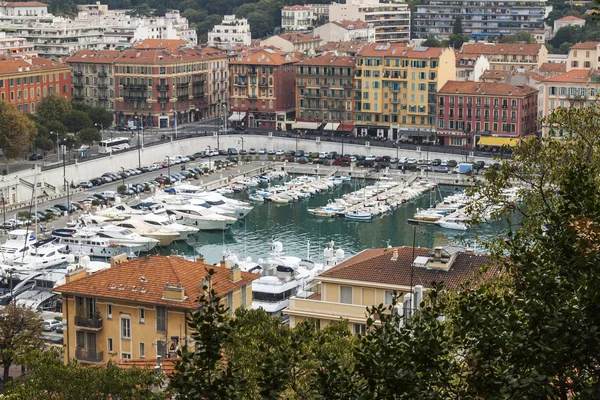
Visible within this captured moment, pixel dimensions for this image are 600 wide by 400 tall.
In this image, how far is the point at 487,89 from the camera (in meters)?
67.3

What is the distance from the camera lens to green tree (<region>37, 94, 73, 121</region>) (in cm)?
6574

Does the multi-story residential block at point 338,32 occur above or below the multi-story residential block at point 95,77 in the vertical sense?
above

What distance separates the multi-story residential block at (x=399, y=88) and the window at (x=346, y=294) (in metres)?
45.5

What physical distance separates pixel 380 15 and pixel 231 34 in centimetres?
1416

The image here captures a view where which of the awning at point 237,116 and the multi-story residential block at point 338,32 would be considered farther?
the multi-story residential block at point 338,32

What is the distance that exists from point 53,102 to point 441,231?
2536 centimetres

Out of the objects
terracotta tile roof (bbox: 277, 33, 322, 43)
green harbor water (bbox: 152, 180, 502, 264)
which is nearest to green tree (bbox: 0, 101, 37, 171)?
green harbor water (bbox: 152, 180, 502, 264)

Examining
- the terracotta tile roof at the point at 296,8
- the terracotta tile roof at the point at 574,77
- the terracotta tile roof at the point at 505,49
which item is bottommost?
the terracotta tile roof at the point at 574,77

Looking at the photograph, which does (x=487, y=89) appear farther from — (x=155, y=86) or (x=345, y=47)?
(x=155, y=86)

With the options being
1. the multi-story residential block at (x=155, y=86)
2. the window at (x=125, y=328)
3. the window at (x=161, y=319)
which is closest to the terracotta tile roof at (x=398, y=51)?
the multi-story residential block at (x=155, y=86)

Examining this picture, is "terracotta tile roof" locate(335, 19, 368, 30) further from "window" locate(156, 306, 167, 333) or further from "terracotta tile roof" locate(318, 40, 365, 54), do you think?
"window" locate(156, 306, 167, 333)

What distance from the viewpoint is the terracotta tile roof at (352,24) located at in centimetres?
9804

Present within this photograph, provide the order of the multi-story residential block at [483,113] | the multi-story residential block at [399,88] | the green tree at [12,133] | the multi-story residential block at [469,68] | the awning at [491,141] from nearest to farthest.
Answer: the green tree at [12,133] → the awning at [491,141] → the multi-story residential block at [483,113] → the multi-story residential block at [399,88] → the multi-story residential block at [469,68]

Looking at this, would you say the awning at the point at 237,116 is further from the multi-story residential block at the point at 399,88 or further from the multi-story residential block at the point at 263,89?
the multi-story residential block at the point at 399,88
